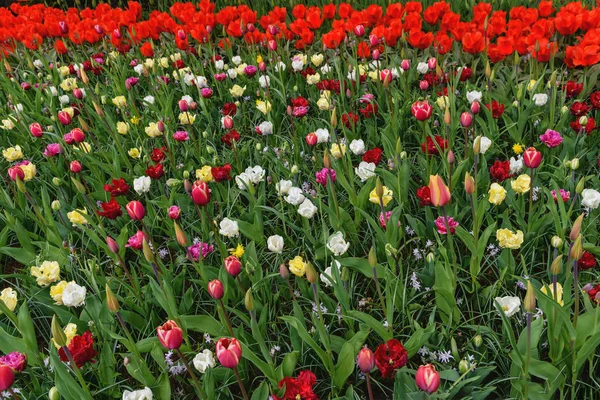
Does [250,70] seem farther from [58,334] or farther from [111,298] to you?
[58,334]

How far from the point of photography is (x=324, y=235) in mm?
1874

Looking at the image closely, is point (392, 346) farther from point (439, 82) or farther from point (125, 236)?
point (439, 82)

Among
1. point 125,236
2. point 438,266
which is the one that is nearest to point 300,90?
point 125,236

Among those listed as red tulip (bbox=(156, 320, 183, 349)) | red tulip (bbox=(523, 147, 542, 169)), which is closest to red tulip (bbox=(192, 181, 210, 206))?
red tulip (bbox=(156, 320, 183, 349))

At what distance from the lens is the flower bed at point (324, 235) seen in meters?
1.51

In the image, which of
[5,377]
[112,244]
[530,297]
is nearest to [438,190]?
[530,297]

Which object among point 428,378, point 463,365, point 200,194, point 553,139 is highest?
point 200,194

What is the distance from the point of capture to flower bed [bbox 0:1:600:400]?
1.51m

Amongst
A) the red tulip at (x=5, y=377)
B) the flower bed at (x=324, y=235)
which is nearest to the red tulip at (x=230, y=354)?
the flower bed at (x=324, y=235)

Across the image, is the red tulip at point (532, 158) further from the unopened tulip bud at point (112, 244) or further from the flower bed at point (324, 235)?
the unopened tulip bud at point (112, 244)

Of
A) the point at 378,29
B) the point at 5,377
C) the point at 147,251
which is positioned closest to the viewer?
the point at 5,377

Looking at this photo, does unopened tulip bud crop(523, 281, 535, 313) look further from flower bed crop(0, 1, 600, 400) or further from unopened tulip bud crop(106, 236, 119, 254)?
unopened tulip bud crop(106, 236, 119, 254)

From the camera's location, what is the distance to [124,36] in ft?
14.9

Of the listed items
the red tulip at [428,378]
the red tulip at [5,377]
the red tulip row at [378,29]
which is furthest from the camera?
the red tulip row at [378,29]
